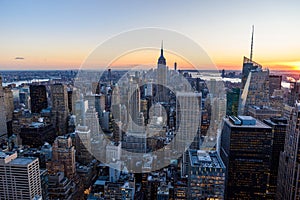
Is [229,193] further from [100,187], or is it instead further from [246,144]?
[100,187]

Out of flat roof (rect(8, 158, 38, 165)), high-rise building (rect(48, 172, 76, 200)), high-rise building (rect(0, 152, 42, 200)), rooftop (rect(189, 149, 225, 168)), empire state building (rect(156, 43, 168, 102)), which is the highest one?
empire state building (rect(156, 43, 168, 102))

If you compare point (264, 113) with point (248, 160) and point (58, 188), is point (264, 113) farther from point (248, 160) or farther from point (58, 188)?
point (58, 188)

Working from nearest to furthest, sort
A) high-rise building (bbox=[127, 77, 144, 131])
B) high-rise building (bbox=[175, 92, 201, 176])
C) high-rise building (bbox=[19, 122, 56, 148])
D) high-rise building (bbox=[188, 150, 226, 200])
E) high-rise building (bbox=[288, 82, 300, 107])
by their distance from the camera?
high-rise building (bbox=[188, 150, 226, 200]) → high-rise building (bbox=[175, 92, 201, 176]) → high-rise building (bbox=[127, 77, 144, 131]) → high-rise building (bbox=[288, 82, 300, 107]) → high-rise building (bbox=[19, 122, 56, 148])

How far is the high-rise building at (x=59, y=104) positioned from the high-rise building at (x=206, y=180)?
6.58 meters

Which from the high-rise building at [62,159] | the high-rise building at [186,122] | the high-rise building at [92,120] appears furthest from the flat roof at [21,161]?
the high-rise building at [186,122]

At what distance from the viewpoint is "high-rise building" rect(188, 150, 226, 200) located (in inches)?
115

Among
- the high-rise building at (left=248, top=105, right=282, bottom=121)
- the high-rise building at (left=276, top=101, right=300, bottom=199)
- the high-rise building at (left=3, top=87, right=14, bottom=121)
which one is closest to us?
the high-rise building at (left=276, top=101, right=300, bottom=199)

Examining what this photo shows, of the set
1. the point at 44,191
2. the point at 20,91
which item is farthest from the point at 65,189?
the point at 20,91

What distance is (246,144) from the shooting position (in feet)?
14.4

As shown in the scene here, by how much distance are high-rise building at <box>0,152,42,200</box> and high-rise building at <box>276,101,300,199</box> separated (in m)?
4.22

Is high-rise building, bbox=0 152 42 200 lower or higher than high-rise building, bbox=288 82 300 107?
lower

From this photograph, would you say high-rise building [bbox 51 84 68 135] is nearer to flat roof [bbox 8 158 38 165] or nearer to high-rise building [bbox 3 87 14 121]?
high-rise building [bbox 3 87 14 121]

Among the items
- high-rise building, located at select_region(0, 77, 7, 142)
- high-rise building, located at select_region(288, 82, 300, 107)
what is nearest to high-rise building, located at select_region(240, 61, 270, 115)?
high-rise building, located at select_region(288, 82, 300, 107)

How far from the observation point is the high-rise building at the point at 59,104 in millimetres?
8477
